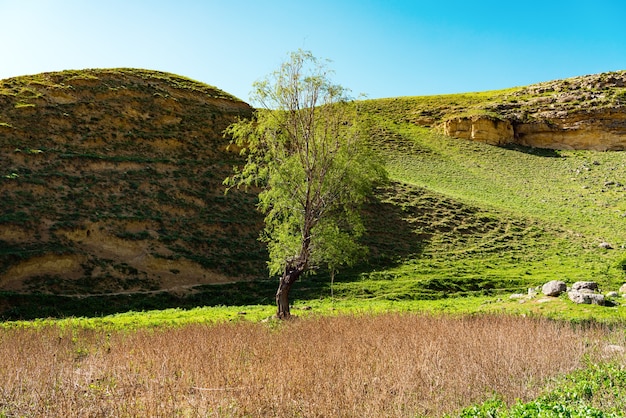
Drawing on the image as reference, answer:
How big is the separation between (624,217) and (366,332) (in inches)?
1826

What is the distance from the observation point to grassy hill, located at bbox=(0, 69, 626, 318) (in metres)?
27.7

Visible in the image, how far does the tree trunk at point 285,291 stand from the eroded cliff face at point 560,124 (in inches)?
2607

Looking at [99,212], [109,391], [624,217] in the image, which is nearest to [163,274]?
[99,212]

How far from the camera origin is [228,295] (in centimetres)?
2847

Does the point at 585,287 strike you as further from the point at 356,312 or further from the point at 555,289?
the point at 356,312

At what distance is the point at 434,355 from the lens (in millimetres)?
9812

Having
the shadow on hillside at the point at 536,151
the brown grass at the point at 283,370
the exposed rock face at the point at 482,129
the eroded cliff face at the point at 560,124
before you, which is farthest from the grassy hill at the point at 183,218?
the exposed rock face at the point at 482,129

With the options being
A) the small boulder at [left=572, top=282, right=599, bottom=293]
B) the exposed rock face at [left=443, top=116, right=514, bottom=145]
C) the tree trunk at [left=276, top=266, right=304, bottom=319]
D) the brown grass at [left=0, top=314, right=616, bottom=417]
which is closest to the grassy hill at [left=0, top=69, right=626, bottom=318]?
the small boulder at [left=572, top=282, right=599, bottom=293]

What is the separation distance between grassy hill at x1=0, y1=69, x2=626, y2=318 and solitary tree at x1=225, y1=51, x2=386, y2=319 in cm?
828

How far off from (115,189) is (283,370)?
3178 centimetres

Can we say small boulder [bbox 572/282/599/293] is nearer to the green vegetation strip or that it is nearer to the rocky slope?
the green vegetation strip

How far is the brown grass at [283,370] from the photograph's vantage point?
713cm

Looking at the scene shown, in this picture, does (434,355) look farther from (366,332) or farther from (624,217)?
(624,217)

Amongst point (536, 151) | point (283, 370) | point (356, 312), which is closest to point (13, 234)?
point (356, 312)
